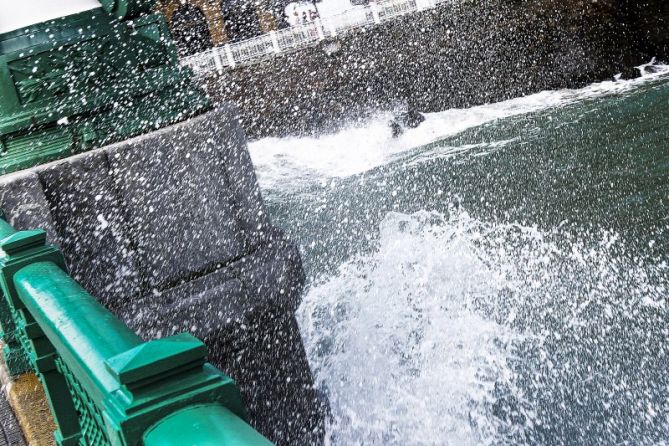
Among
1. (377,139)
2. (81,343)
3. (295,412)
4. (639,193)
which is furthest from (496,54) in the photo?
(81,343)

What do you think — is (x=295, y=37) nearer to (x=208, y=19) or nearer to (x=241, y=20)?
(x=208, y=19)

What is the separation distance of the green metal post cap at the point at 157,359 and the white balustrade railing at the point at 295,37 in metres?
22.2

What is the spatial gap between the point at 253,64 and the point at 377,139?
4.75 m

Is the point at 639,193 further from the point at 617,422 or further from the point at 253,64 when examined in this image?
the point at 253,64

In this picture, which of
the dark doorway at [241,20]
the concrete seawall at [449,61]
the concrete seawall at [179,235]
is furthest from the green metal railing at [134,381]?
the dark doorway at [241,20]

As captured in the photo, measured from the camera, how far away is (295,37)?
24391 millimetres

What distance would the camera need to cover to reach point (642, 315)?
681 cm

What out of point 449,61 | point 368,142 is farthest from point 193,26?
point 368,142

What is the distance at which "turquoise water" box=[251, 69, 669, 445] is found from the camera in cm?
502

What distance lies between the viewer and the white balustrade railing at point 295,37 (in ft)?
76.6

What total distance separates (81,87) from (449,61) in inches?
861

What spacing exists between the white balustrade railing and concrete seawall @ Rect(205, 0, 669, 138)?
25 centimetres

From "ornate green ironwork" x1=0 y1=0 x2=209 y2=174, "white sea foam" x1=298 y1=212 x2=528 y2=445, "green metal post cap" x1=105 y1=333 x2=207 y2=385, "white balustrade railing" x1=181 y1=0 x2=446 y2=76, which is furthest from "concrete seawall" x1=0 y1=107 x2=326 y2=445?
"white balustrade railing" x1=181 y1=0 x2=446 y2=76

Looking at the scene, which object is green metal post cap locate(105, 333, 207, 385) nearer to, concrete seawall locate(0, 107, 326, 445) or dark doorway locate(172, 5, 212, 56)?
concrete seawall locate(0, 107, 326, 445)
